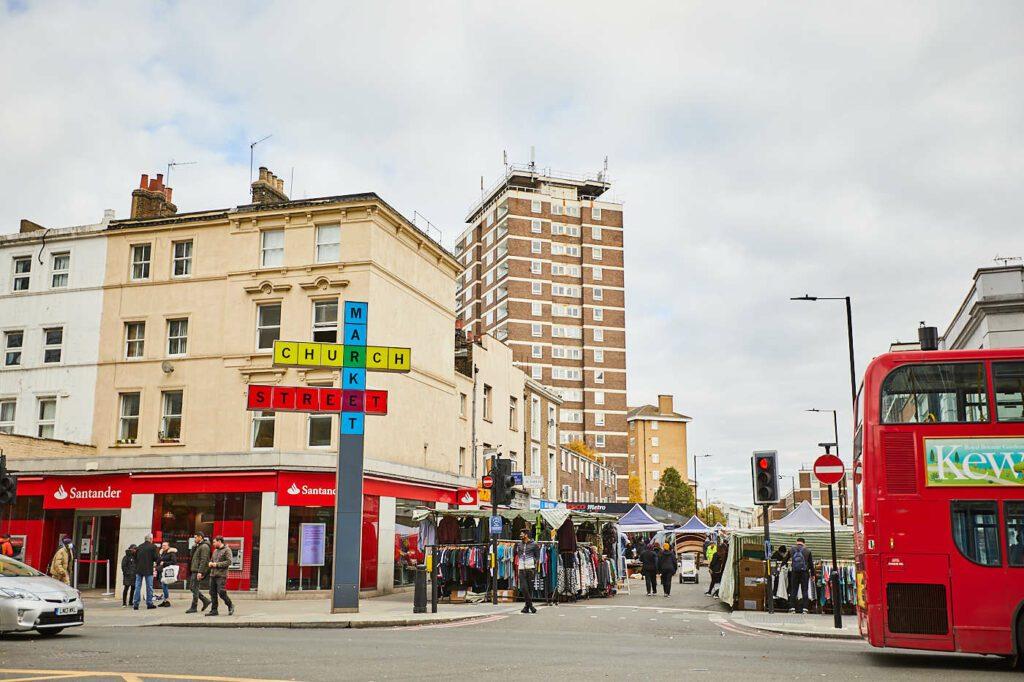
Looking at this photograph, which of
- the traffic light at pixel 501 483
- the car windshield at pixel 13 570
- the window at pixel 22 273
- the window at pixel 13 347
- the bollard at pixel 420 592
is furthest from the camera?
the window at pixel 22 273

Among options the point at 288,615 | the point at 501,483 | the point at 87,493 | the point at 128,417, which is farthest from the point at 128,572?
the point at 501,483

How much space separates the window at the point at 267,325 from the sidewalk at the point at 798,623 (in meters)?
16.5

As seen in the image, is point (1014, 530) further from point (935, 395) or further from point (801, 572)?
point (801, 572)

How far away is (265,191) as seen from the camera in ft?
106

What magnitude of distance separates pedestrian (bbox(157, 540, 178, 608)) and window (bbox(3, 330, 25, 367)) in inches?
399

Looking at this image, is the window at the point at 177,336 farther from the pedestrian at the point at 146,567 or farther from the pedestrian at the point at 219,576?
the pedestrian at the point at 219,576

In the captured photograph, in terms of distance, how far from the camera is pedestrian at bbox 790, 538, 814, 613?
22.5m

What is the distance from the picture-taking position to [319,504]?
27.8m

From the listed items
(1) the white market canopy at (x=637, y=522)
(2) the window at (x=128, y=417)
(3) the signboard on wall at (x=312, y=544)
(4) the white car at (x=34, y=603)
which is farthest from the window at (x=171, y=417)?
(1) the white market canopy at (x=637, y=522)

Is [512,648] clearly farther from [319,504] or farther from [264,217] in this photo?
[264,217]

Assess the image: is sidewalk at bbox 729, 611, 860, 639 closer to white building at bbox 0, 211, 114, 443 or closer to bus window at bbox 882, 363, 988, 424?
bus window at bbox 882, 363, 988, 424

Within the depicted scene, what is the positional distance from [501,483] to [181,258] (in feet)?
52.2

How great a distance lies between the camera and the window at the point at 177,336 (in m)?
31.0

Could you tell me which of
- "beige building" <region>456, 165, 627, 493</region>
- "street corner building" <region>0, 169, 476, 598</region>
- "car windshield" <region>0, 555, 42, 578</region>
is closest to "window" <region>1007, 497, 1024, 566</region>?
"car windshield" <region>0, 555, 42, 578</region>
